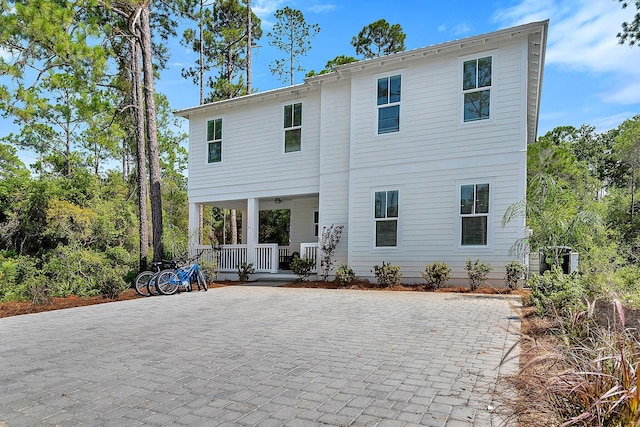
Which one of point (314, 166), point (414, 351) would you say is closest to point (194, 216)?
point (314, 166)

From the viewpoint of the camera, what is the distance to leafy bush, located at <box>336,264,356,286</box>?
35.7 ft

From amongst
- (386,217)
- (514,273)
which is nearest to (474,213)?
(514,273)

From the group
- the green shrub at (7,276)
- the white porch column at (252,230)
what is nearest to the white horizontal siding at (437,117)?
the white porch column at (252,230)

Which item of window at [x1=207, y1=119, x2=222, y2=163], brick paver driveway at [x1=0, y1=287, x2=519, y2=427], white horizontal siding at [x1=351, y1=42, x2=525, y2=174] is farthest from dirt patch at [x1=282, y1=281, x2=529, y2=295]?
window at [x1=207, y1=119, x2=222, y2=163]

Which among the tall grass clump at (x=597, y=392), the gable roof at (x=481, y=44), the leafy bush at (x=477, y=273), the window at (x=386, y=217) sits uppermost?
the gable roof at (x=481, y=44)

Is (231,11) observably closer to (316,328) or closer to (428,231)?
(428,231)

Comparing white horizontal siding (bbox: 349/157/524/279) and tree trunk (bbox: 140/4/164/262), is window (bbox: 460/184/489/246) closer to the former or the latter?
white horizontal siding (bbox: 349/157/524/279)

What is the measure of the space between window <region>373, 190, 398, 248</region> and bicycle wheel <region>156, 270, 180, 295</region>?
5.48 meters

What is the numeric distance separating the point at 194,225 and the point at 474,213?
9.57 metres

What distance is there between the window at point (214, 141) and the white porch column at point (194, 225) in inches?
72.3

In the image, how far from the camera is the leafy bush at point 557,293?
517cm

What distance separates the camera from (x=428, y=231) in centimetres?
1048

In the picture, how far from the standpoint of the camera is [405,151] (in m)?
10.9

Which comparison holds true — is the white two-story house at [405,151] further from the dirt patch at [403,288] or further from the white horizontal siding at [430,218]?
the dirt patch at [403,288]
